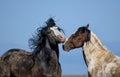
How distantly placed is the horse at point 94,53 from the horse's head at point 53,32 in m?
0.78

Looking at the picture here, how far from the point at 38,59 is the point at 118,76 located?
12.6 feet

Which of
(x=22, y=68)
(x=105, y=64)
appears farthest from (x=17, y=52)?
(x=105, y=64)

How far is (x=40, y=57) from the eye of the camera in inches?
888

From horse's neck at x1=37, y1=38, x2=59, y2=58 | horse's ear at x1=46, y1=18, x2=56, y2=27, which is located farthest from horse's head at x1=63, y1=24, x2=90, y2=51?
horse's ear at x1=46, y1=18, x2=56, y2=27

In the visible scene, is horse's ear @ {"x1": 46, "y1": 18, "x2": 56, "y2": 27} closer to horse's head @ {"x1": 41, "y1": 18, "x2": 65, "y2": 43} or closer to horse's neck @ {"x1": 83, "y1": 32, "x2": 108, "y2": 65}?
horse's head @ {"x1": 41, "y1": 18, "x2": 65, "y2": 43}

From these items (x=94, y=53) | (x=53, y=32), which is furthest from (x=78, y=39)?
(x=53, y=32)

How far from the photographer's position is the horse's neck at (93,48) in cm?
2091

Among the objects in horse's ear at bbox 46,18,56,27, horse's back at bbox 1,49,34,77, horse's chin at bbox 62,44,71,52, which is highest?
horse's ear at bbox 46,18,56,27

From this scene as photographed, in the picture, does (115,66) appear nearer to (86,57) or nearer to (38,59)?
(86,57)

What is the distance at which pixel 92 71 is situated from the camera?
2053cm

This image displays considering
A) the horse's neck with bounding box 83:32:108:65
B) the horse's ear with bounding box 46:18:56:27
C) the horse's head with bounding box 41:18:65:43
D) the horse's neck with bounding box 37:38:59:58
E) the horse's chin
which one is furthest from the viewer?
the horse's ear with bounding box 46:18:56:27

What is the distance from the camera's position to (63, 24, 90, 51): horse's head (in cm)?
2117

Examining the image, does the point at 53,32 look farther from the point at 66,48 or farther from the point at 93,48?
the point at 93,48

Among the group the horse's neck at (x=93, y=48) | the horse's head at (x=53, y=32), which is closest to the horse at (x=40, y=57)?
the horse's head at (x=53, y=32)
